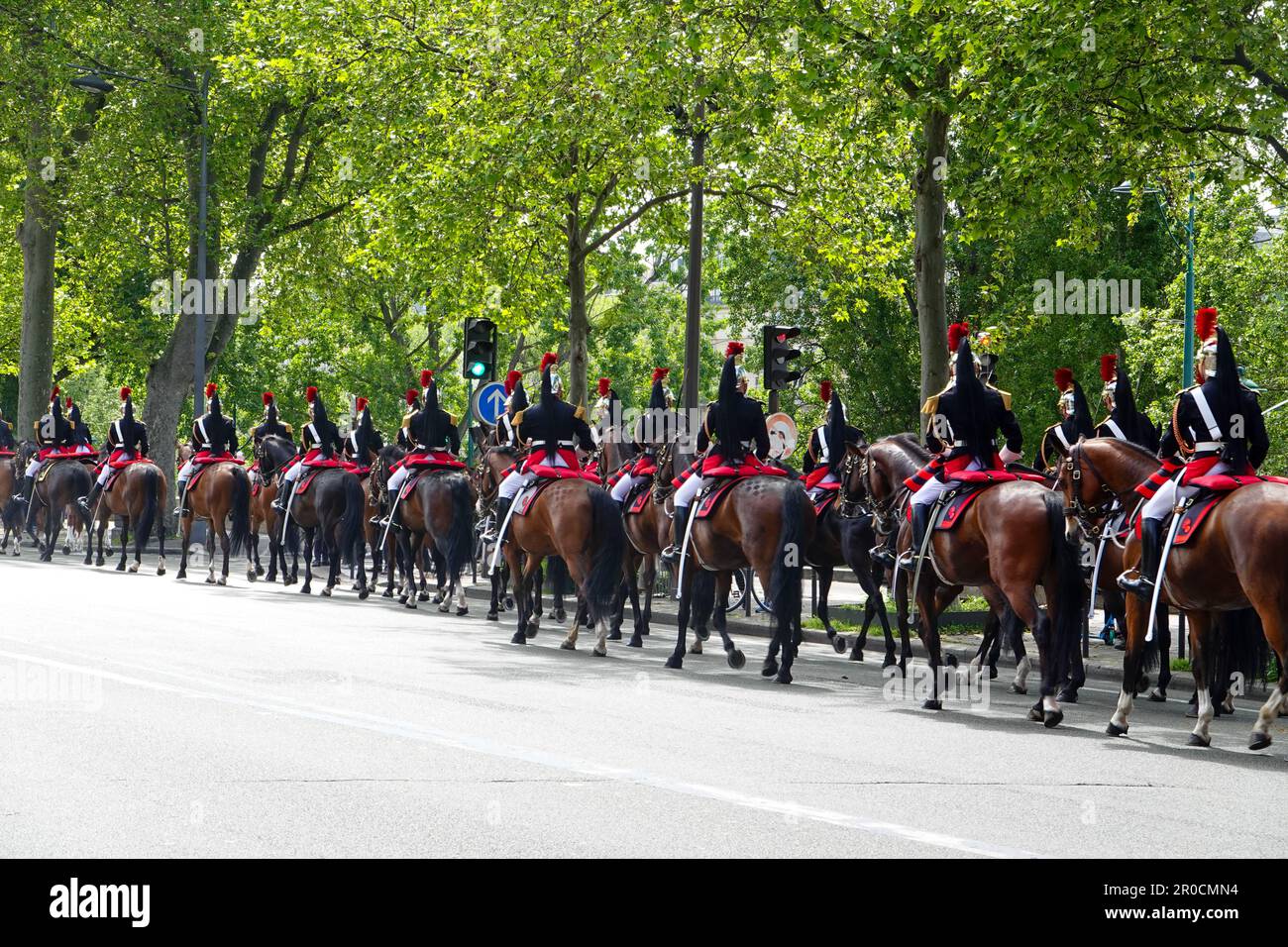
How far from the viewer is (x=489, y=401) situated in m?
23.5

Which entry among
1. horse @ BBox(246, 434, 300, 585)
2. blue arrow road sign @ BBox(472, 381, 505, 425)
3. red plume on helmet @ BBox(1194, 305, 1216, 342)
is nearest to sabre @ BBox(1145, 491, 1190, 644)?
red plume on helmet @ BBox(1194, 305, 1216, 342)

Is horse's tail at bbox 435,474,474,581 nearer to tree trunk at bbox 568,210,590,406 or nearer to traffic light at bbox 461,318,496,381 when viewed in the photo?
traffic light at bbox 461,318,496,381

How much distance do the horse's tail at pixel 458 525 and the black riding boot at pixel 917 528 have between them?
8563 millimetres

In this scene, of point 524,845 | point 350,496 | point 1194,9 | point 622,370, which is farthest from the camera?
point 622,370

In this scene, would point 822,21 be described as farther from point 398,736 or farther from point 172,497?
point 172,497

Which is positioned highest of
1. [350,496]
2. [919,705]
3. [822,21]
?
[822,21]

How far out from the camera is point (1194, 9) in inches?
673

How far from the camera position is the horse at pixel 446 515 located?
2073cm

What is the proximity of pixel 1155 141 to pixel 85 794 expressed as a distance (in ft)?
49.8

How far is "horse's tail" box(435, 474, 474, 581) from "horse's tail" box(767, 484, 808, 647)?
22.7ft

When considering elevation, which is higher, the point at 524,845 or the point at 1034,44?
the point at 1034,44

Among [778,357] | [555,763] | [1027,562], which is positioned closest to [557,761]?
[555,763]

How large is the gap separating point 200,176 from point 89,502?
1009cm
